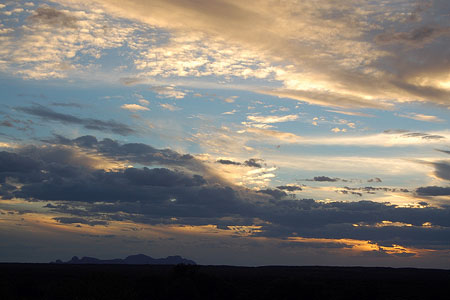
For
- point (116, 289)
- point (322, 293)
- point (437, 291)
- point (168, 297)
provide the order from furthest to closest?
point (437, 291)
point (322, 293)
point (168, 297)
point (116, 289)

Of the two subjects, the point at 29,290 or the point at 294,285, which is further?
the point at 294,285

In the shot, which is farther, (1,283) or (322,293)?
(322,293)

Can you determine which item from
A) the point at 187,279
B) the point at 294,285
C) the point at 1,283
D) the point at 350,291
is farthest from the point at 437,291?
the point at 1,283

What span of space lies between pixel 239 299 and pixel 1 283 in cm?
4357

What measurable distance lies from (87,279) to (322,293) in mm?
50679

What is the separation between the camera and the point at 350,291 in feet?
310

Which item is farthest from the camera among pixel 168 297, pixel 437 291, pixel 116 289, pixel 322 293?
pixel 437 291

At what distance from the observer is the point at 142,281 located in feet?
324

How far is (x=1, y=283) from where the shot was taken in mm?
64312

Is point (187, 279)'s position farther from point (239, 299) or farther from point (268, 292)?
point (268, 292)

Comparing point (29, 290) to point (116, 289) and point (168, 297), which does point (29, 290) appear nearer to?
point (168, 297)

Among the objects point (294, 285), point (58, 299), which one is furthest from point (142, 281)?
point (58, 299)

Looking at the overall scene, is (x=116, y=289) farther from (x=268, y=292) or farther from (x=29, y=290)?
(x=268, y=292)

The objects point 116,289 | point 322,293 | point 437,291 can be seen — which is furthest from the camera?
point 437,291
